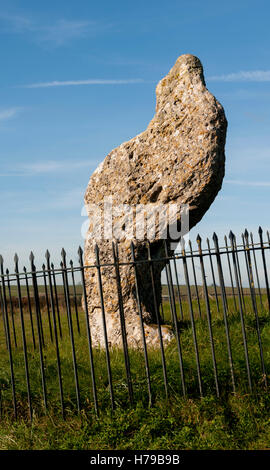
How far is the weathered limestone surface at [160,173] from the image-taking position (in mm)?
7293

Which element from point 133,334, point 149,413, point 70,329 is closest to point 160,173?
point 133,334

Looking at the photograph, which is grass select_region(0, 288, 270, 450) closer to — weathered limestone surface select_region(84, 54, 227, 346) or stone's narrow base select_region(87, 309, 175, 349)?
stone's narrow base select_region(87, 309, 175, 349)

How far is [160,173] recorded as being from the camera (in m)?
7.58

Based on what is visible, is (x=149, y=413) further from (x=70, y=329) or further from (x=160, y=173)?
(x=160, y=173)

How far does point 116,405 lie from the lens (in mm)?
5109

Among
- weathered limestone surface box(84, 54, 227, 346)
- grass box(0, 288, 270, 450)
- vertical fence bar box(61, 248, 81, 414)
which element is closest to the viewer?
grass box(0, 288, 270, 450)

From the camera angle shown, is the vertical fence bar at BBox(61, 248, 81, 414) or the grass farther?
the vertical fence bar at BBox(61, 248, 81, 414)

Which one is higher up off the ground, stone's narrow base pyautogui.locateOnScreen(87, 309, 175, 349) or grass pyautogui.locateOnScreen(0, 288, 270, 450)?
stone's narrow base pyautogui.locateOnScreen(87, 309, 175, 349)

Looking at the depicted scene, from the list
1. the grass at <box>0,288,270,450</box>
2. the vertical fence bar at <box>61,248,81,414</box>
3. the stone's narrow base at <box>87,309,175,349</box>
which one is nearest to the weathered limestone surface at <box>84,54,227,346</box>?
the stone's narrow base at <box>87,309,175,349</box>

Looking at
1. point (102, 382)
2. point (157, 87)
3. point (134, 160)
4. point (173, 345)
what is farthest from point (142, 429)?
point (157, 87)

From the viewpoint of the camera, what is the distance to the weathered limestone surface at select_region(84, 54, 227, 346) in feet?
23.9

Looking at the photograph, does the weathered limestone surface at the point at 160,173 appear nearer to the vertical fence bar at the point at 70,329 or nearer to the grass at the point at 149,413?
the grass at the point at 149,413

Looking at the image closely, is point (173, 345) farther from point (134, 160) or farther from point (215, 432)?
point (134, 160)
